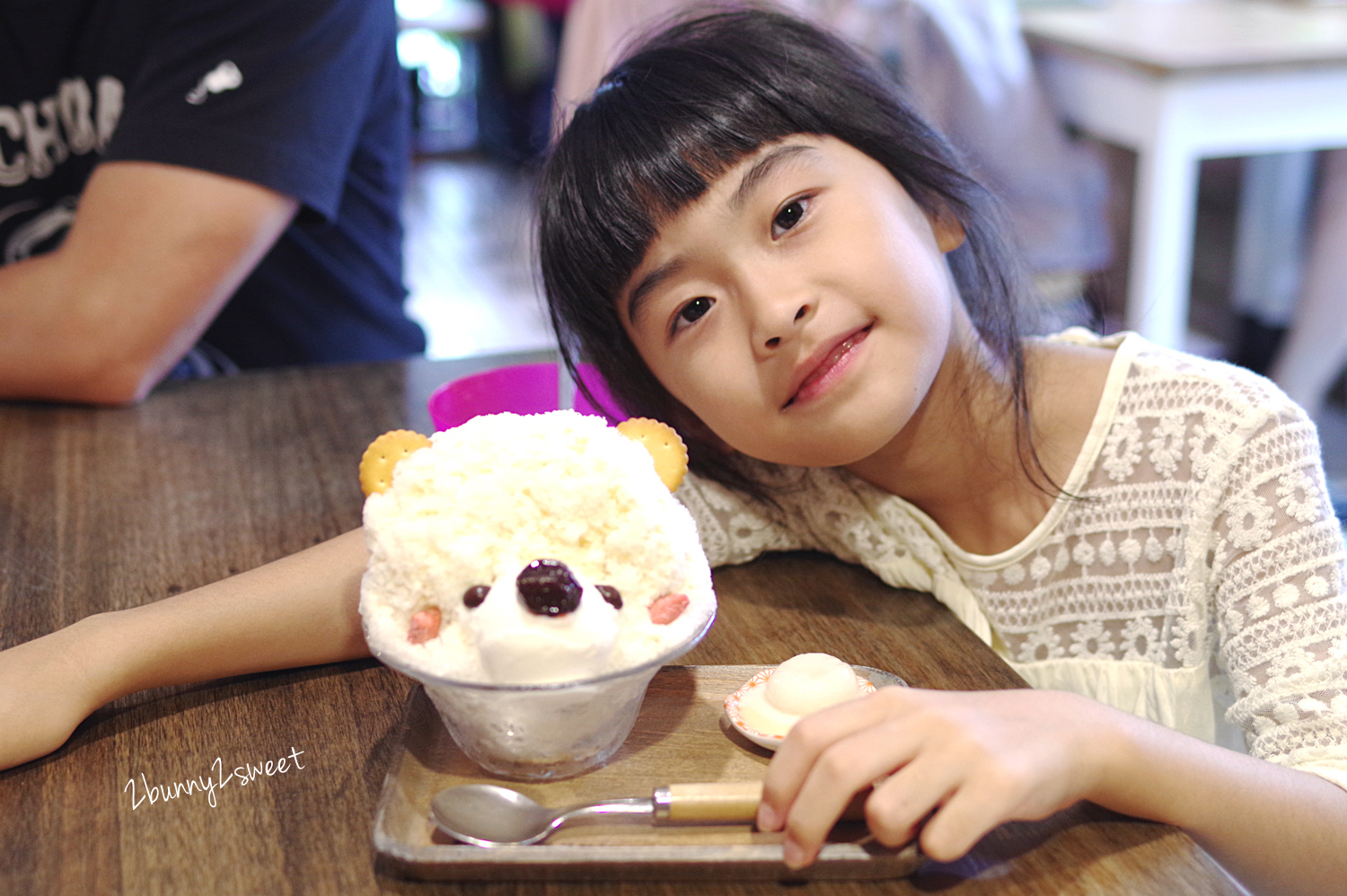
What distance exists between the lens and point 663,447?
2.11 feet

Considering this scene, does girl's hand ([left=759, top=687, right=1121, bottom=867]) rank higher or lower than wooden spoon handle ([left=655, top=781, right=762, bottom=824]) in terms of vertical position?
higher

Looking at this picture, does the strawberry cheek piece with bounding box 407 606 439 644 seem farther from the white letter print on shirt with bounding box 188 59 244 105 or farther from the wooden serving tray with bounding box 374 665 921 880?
the white letter print on shirt with bounding box 188 59 244 105

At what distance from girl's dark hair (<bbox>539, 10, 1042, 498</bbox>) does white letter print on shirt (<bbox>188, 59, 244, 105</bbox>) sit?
494mm

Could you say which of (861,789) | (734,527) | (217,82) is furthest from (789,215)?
(217,82)

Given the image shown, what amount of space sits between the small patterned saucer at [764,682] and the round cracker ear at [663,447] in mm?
148

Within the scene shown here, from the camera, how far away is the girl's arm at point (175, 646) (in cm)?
69

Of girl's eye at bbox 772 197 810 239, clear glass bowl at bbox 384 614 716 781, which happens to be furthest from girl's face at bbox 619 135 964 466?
clear glass bowl at bbox 384 614 716 781

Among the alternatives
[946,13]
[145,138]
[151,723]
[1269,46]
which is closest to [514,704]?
[151,723]

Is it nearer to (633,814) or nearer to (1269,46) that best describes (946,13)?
(1269,46)

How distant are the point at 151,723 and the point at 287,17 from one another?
912 millimetres

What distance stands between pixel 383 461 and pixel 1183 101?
2.27 metres

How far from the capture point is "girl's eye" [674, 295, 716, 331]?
918 millimetres

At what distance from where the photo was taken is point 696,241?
0.90 meters

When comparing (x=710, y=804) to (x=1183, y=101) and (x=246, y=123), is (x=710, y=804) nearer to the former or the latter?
(x=246, y=123)
